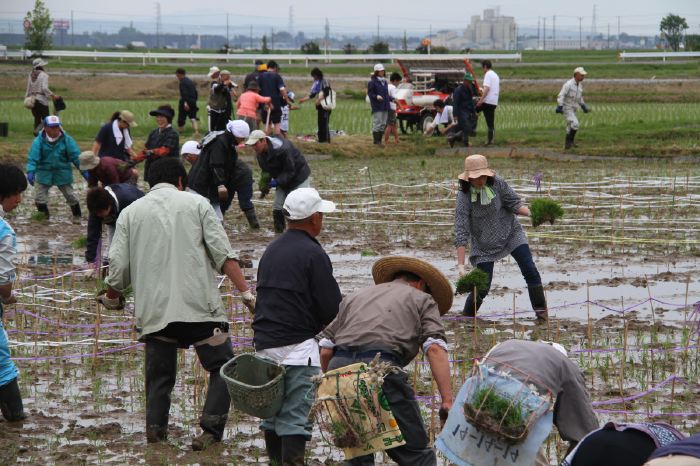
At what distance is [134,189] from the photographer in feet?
31.7

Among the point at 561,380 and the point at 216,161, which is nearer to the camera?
the point at 561,380

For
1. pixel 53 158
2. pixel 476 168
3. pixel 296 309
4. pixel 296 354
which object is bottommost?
pixel 296 354

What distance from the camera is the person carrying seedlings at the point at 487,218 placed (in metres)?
9.12

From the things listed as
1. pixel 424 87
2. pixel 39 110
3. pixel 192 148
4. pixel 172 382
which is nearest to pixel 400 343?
pixel 172 382

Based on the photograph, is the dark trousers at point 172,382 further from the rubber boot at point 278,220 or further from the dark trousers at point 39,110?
the dark trousers at point 39,110

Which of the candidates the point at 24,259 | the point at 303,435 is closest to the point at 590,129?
the point at 24,259

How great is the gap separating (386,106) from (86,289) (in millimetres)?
12362

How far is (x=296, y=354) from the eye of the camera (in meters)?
5.78

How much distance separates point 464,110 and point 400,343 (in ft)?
57.3

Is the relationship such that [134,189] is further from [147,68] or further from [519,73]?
[147,68]

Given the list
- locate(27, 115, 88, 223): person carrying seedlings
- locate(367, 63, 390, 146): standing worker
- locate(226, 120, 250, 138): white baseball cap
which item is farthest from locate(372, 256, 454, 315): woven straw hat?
locate(367, 63, 390, 146): standing worker

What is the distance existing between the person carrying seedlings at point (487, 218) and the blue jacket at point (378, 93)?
13.3m

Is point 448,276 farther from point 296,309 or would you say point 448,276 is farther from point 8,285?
point 296,309

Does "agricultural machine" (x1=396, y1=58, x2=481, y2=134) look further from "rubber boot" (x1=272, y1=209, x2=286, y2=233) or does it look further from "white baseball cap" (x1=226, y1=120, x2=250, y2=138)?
"white baseball cap" (x1=226, y1=120, x2=250, y2=138)
